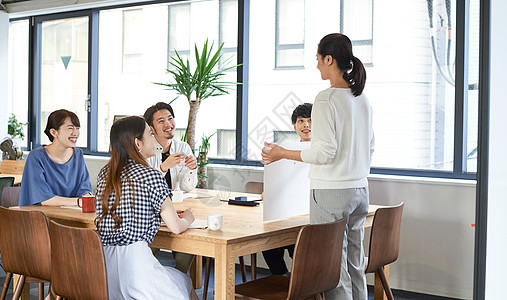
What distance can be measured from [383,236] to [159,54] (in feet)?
12.2

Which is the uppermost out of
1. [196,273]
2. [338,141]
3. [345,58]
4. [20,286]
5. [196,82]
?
[196,82]

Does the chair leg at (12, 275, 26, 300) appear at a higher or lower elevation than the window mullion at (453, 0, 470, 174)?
lower

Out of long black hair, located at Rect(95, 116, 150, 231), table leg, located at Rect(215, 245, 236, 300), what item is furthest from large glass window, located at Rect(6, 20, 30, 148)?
table leg, located at Rect(215, 245, 236, 300)

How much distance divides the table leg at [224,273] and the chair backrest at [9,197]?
198 centimetres

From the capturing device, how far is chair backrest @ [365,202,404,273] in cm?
308

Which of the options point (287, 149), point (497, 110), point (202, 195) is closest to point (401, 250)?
point (202, 195)

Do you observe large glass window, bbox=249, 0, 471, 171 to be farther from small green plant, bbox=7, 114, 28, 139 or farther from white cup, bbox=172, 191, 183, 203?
small green plant, bbox=7, 114, 28, 139

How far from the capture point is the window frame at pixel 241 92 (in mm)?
4336

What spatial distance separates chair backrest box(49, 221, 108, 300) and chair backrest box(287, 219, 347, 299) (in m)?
0.80

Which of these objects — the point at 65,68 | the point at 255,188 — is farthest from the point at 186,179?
the point at 65,68

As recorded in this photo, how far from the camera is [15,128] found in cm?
699

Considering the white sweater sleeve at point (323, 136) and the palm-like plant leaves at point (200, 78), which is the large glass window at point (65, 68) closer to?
the palm-like plant leaves at point (200, 78)

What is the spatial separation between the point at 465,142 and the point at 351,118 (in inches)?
79.3

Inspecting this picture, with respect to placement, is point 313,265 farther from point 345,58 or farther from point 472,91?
Result: point 472,91
